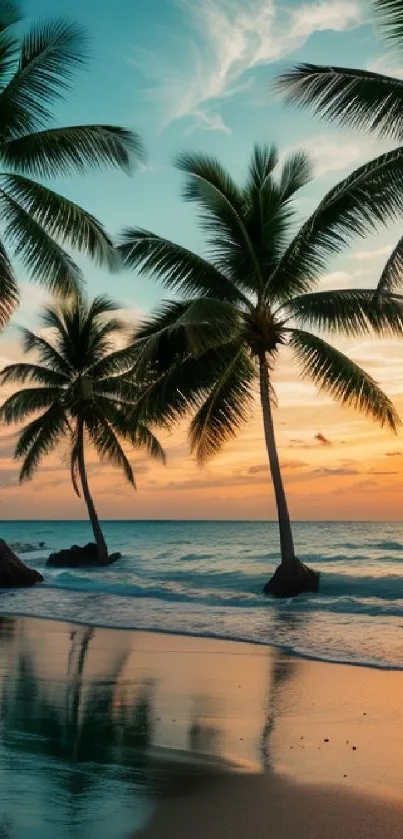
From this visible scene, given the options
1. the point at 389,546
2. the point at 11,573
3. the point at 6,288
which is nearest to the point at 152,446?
the point at 11,573

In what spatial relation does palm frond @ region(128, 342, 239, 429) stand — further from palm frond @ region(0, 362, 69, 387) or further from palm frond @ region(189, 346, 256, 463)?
palm frond @ region(0, 362, 69, 387)

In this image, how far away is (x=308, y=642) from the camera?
41.5 feet

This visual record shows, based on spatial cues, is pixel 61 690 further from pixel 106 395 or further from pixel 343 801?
pixel 106 395

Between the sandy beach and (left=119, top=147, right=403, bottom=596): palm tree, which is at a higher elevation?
(left=119, top=147, right=403, bottom=596): palm tree

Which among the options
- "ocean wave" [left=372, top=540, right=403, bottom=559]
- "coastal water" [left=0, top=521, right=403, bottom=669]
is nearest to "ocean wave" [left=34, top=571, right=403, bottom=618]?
"coastal water" [left=0, top=521, right=403, bottom=669]

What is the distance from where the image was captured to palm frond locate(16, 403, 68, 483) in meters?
31.5

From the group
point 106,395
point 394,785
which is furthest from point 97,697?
point 106,395

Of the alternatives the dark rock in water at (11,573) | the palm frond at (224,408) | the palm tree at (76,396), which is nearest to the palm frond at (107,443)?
the palm tree at (76,396)

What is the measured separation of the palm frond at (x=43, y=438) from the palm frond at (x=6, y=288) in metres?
15.0

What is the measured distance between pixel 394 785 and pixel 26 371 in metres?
27.8

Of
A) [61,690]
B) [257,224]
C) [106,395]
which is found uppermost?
[257,224]

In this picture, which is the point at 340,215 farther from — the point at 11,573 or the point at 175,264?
the point at 11,573

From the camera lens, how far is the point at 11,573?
23.2 metres

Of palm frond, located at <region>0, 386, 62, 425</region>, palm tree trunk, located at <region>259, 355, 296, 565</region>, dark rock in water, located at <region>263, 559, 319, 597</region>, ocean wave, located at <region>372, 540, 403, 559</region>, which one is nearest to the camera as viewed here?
dark rock in water, located at <region>263, 559, 319, 597</region>
